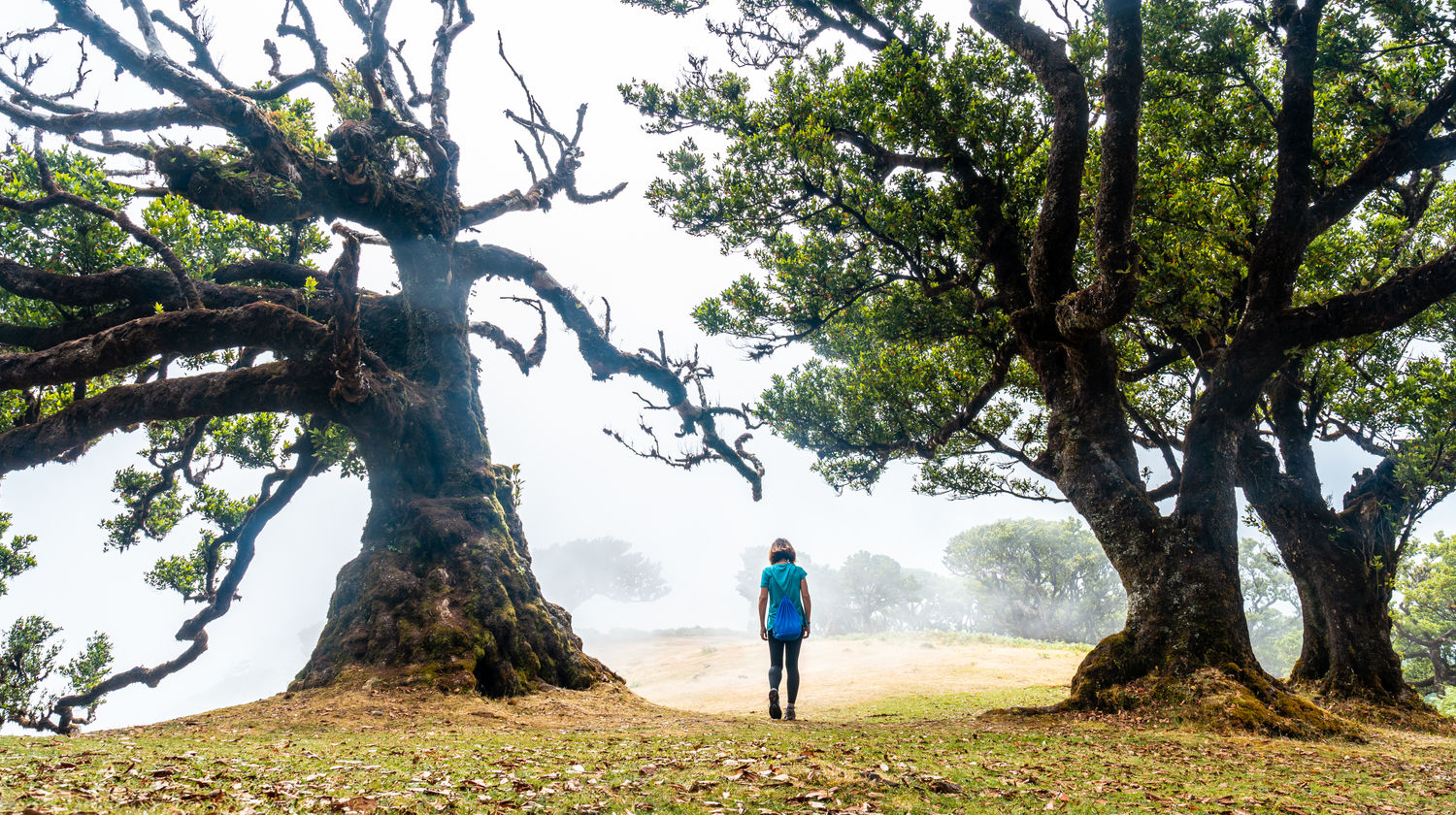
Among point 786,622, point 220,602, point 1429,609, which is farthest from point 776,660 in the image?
point 1429,609

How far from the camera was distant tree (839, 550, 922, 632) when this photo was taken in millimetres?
77500

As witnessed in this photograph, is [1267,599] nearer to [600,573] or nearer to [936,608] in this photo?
[936,608]

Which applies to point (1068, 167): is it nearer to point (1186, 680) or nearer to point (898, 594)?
point (1186, 680)

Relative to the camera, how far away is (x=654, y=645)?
5812 centimetres

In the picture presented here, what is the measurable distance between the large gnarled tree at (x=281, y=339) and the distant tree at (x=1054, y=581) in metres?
57.4

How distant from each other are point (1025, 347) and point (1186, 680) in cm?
548

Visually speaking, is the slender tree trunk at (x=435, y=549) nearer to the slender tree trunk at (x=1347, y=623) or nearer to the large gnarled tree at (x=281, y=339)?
the large gnarled tree at (x=281, y=339)

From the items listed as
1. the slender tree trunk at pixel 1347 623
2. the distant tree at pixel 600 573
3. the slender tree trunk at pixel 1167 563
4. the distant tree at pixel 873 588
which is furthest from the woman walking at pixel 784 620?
the distant tree at pixel 600 573

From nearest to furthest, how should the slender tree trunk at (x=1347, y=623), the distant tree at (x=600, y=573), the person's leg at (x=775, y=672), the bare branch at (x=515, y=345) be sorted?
the person's leg at (x=775, y=672), the slender tree trunk at (x=1347, y=623), the bare branch at (x=515, y=345), the distant tree at (x=600, y=573)

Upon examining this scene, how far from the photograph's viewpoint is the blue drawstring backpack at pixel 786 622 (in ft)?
28.9

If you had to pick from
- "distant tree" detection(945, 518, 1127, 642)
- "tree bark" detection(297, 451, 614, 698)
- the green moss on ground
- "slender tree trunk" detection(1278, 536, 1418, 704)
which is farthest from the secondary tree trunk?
"distant tree" detection(945, 518, 1127, 642)

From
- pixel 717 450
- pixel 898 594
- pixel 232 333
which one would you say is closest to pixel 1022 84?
pixel 717 450

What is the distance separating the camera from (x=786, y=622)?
8.80m

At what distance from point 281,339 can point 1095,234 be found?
40.6 feet
